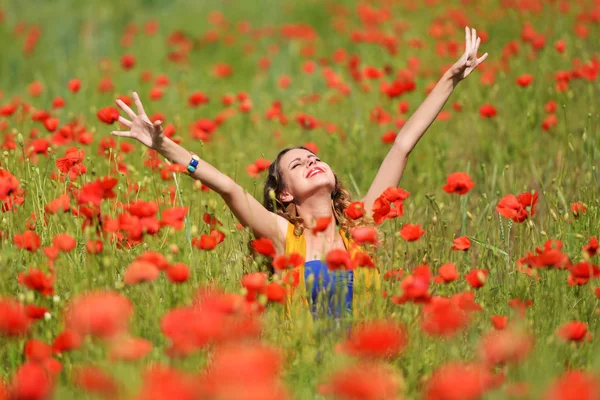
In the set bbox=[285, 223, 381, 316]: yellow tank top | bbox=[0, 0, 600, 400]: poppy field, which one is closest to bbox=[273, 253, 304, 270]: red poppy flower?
bbox=[0, 0, 600, 400]: poppy field

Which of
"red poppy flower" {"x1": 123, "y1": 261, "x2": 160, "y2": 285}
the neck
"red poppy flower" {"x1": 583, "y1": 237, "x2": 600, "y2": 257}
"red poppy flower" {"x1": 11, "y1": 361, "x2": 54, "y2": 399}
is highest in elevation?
the neck

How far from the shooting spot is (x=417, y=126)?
3365mm

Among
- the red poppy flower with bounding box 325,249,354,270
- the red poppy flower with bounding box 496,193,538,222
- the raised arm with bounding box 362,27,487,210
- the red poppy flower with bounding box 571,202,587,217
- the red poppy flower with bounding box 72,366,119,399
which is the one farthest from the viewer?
the raised arm with bounding box 362,27,487,210

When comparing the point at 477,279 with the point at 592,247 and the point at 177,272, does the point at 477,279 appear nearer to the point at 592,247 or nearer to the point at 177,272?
the point at 592,247

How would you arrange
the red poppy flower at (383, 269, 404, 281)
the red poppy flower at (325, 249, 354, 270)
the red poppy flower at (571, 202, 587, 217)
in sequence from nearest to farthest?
the red poppy flower at (325, 249, 354, 270) → the red poppy flower at (383, 269, 404, 281) → the red poppy flower at (571, 202, 587, 217)

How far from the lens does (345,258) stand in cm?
225

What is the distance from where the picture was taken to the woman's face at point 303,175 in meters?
3.11

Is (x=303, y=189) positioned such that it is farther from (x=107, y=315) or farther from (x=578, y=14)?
(x=578, y=14)

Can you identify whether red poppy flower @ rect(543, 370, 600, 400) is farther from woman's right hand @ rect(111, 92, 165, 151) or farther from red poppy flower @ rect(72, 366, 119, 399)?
woman's right hand @ rect(111, 92, 165, 151)

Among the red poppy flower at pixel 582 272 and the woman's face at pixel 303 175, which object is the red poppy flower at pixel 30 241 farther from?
the red poppy flower at pixel 582 272

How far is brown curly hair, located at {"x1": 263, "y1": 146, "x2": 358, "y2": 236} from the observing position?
3.19 m

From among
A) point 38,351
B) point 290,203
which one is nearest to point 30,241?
point 38,351

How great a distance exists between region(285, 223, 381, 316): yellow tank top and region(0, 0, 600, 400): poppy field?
3 cm

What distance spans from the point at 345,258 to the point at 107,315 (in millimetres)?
799
